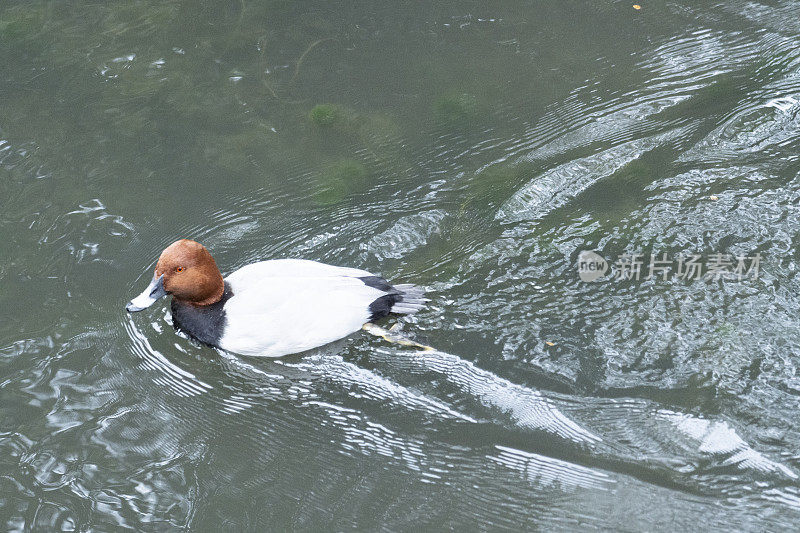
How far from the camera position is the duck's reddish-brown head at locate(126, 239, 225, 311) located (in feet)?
14.2

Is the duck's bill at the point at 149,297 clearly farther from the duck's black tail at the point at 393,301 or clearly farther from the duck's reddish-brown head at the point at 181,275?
the duck's black tail at the point at 393,301

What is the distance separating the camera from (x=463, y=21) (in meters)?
6.92

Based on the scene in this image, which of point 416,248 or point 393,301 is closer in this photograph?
point 393,301

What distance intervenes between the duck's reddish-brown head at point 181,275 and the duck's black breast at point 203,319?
0.08m

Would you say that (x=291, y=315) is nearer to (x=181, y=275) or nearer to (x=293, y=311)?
(x=293, y=311)

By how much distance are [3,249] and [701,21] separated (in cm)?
555

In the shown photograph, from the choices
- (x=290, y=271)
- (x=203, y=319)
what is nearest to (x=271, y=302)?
(x=290, y=271)

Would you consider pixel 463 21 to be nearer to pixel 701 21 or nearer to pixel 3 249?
pixel 701 21

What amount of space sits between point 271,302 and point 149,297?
671 millimetres

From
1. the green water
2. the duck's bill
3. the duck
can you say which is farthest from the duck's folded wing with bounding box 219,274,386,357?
the duck's bill

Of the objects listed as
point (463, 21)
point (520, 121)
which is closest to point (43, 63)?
point (463, 21)

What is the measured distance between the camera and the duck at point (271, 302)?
14.1 ft

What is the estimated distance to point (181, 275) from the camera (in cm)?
436

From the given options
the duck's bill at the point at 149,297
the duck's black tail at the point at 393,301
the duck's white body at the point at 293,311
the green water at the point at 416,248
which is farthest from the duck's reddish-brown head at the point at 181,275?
the duck's black tail at the point at 393,301
